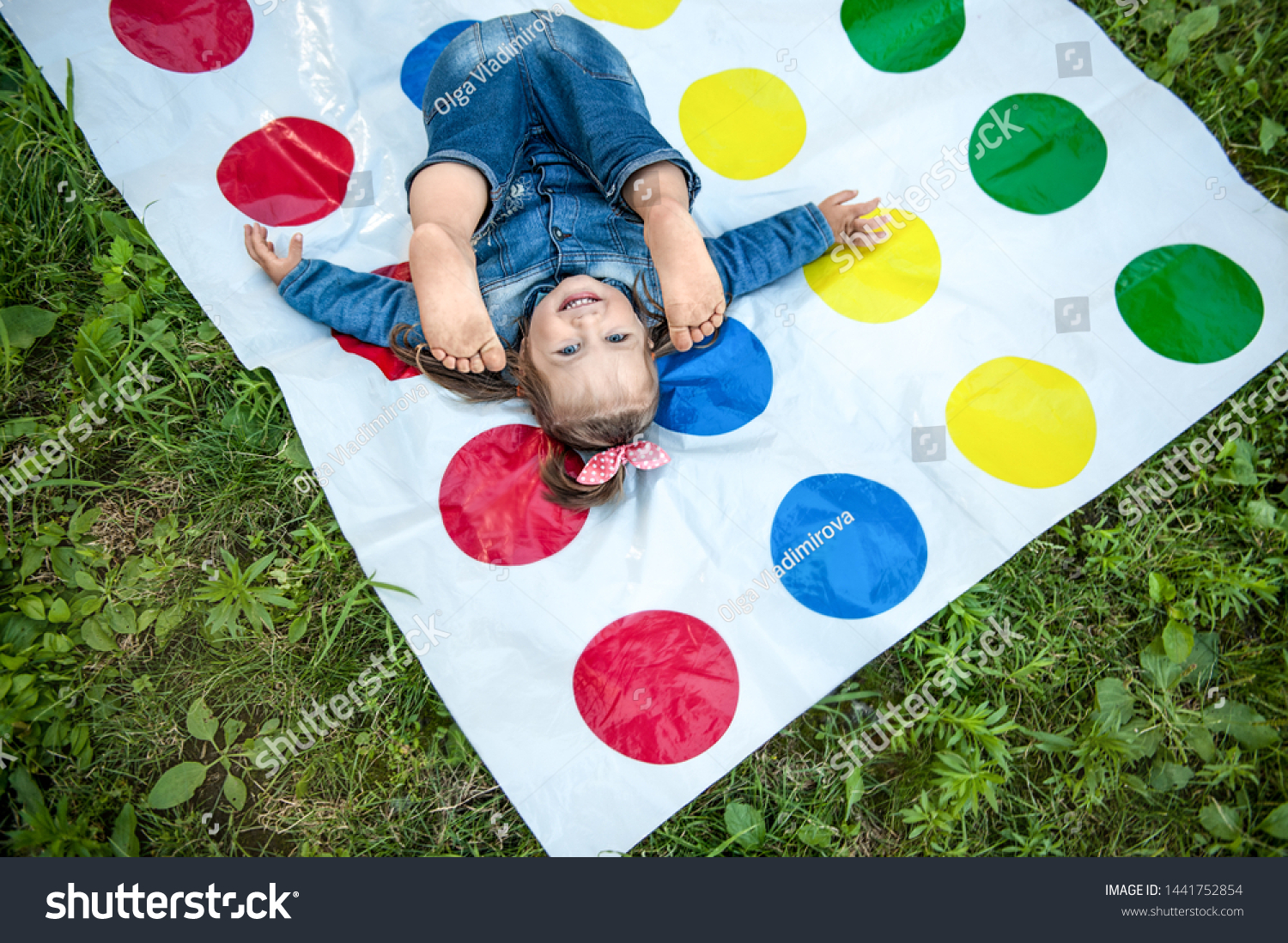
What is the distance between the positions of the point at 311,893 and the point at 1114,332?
1955 mm

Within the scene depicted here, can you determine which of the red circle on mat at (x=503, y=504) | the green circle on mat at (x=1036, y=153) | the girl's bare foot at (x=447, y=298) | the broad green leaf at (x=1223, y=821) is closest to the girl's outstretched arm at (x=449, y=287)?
the girl's bare foot at (x=447, y=298)

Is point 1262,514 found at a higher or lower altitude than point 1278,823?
higher

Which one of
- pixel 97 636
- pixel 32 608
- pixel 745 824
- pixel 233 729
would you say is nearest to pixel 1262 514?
pixel 745 824

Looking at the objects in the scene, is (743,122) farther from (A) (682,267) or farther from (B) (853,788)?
(B) (853,788)

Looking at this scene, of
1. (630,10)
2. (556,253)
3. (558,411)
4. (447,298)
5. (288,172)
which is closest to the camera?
(447,298)

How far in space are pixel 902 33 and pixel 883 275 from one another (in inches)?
23.2

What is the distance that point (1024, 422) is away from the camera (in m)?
1.59

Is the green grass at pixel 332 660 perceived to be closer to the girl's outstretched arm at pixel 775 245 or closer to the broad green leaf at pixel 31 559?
the broad green leaf at pixel 31 559

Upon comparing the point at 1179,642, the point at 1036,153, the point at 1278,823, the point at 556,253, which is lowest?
the point at 1278,823

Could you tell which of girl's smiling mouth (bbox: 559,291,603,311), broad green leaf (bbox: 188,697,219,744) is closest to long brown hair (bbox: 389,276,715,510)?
girl's smiling mouth (bbox: 559,291,603,311)

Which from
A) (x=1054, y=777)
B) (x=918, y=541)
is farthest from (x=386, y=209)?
(x=1054, y=777)

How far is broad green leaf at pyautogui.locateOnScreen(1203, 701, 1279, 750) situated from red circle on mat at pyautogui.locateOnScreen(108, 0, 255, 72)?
8.15 feet

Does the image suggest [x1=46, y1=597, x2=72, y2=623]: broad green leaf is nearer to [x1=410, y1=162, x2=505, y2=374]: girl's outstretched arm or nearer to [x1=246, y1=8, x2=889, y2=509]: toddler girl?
[x1=246, y1=8, x2=889, y2=509]: toddler girl

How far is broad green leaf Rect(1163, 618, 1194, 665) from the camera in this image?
1.52m
